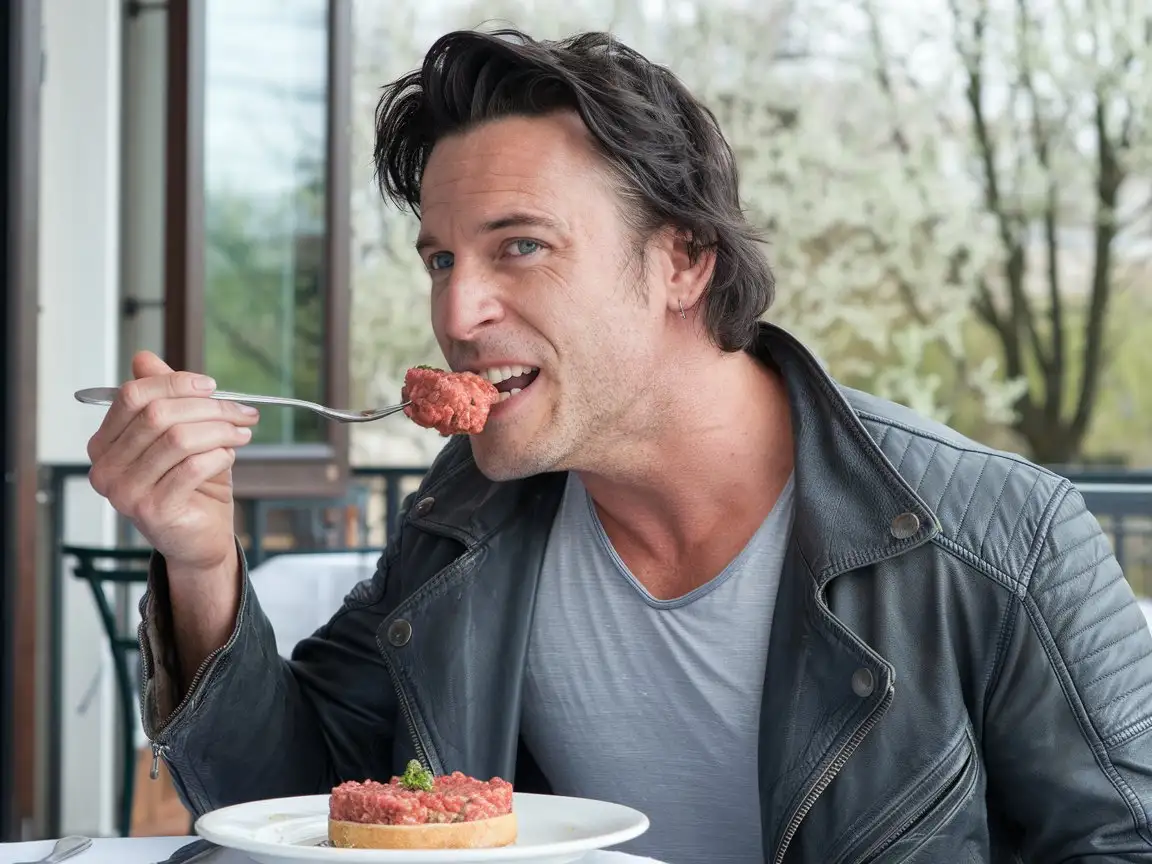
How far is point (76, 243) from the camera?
447 centimetres

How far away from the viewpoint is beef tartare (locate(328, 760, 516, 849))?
98cm

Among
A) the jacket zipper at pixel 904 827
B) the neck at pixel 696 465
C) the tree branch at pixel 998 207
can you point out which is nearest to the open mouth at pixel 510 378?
the neck at pixel 696 465

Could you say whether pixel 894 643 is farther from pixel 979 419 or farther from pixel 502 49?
pixel 979 419

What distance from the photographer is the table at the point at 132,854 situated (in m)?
1.06

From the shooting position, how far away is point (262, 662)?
144 centimetres

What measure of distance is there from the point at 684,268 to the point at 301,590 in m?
1.71

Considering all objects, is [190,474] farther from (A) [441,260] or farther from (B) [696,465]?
(B) [696,465]

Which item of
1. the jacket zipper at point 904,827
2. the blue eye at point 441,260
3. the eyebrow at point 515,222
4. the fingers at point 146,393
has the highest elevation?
the eyebrow at point 515,222

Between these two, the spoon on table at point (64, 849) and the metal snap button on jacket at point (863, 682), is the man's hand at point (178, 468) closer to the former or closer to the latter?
the spoon on table at point (64, 849)

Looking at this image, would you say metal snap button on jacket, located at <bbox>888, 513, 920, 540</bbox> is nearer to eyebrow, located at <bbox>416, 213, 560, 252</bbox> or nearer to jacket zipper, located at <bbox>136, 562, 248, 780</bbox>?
eyebrow, located at <bbox>416, 213, 560, 252</bbox>

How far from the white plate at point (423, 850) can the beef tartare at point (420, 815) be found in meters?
0.03

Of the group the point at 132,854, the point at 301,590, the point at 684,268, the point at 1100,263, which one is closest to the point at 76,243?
→ the point at 301,590

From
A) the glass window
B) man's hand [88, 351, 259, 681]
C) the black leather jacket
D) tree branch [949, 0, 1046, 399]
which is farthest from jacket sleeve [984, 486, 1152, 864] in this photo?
tree branch [949, 0, 1046, 399]

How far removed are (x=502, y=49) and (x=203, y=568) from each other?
2.08 feet
